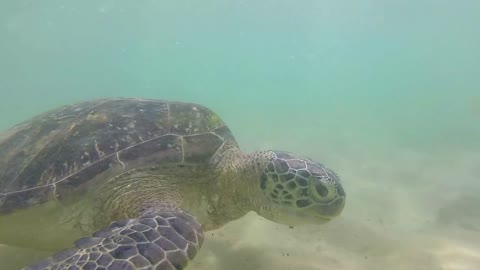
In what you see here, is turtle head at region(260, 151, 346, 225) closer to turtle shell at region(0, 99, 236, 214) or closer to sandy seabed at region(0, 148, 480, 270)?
sandy seabed at region(0, 148, 480, 270)

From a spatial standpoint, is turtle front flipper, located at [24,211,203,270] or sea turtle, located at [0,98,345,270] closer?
A: turtle front flipper, located at [24,211,203,270]

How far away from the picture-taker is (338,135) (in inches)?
476

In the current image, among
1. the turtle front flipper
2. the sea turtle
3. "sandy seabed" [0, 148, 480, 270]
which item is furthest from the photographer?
"sandy seabed" [0, 148, 480, 270]

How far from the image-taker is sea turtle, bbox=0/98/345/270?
9.21 feet

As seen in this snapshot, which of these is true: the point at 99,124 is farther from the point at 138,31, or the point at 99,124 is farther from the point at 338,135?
the point at 138,31

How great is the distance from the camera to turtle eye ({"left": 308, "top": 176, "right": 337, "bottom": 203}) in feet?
9.34

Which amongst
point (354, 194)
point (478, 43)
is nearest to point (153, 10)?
point (354, 194)

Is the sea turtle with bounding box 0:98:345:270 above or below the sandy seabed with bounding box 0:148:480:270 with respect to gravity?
above

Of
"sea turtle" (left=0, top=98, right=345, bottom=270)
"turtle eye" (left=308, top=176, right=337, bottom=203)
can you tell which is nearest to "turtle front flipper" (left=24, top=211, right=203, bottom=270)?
"sea turtle" (left=0, top=98, right=345, bottom=270)

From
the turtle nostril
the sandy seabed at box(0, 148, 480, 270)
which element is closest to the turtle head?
the turtle nostril

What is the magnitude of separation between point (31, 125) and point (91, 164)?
1.24 metres

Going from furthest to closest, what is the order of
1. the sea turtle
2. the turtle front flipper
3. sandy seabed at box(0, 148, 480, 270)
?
sandy seabed at box(0, 148, 480, 270)
the sea turtle
the turtle front flipper

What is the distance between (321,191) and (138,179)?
1390mm

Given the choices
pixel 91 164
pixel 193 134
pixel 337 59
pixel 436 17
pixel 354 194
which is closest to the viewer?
pixel 91 164
